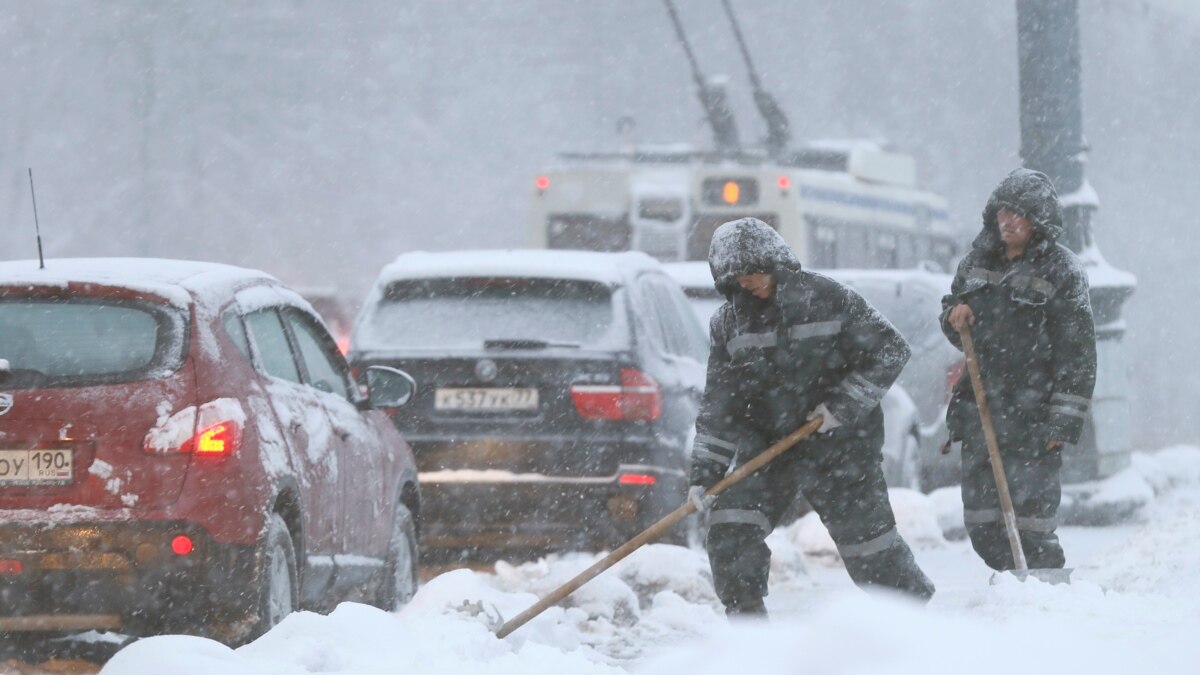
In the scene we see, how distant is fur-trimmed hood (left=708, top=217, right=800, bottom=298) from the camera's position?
231 inches

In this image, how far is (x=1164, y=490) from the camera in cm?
1420

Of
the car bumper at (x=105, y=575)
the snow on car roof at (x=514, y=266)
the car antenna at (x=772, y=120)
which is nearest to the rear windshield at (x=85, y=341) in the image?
the car bumper at (x=105, y=575)

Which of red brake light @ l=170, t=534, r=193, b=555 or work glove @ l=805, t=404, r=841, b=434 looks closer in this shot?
red brake light @ l=170, t=534, r=193, b=555

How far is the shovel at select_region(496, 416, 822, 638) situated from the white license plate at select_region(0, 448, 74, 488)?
4.42 ft

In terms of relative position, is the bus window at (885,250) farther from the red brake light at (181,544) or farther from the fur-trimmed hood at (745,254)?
the red brake light at (181,544)

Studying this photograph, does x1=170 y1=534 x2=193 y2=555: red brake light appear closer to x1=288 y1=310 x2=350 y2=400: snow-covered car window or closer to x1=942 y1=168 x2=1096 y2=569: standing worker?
x1=288 y1=310 x2=350 y2=400: snow-covered car window

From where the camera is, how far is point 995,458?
22.0ft

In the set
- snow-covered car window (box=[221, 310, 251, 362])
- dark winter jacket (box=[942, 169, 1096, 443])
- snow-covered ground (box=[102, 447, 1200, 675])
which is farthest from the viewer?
dark winter jacket (box=[942, 169, 1096, 443])

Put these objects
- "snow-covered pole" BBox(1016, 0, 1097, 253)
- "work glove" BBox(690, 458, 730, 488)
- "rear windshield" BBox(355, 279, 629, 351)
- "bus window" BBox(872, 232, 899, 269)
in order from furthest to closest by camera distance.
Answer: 1. "bus window" BBox(872, 232, 899, 269)
2. "snow-covered pole" BBox(1016, 0, 1097, 253)
3. "rear windshield" BBox(355, 279, 629, 351)
4. "work glove" BBox(690, 458, 730, 488)

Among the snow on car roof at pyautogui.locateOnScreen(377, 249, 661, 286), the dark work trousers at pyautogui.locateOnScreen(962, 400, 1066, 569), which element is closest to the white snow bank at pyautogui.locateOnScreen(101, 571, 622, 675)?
the dark work trousers at pyautogui.locateOnScreen(962, 400, 1066, 569)

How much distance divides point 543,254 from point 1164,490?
6.68 metres

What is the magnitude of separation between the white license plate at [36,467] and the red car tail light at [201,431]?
0.24 meters

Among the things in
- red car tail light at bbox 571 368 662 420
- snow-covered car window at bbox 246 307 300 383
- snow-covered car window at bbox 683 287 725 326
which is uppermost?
snow-covered car window at bbox 246 307 300 383

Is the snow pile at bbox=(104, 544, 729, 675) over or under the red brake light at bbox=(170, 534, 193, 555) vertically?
under
